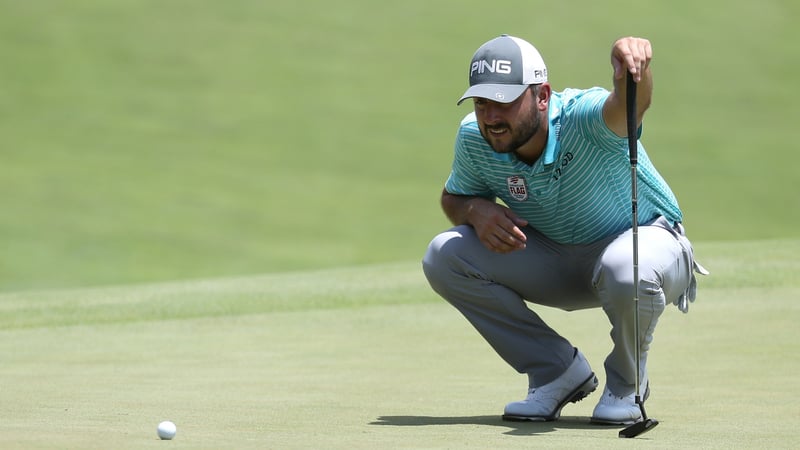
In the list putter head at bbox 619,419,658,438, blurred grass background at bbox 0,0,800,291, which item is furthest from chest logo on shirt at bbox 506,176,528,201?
blurred grass background at bbox 0,0,800,291

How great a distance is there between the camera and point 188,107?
41.5ft

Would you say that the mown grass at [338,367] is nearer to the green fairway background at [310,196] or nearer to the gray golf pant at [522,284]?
the green fairway background at [310,196]

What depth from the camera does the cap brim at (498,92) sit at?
2.90 meters

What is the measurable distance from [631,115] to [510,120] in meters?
0.29

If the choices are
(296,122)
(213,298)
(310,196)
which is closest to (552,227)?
(213,298)

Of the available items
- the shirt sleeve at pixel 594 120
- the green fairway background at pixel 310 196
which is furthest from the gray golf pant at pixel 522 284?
the shirt sleeve at pixel 594 120

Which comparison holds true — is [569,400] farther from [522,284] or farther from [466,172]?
[466,172]

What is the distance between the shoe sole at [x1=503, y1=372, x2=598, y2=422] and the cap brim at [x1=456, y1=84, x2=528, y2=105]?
76 centimetres

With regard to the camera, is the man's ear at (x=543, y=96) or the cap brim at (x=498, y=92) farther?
the man's ear at (x=543, y=96)

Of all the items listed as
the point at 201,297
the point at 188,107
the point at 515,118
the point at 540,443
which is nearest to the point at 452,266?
the point at 515,118

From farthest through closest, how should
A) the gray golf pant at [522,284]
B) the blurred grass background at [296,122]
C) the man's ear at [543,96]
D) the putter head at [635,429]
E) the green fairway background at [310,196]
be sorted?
the blurred grass background at [296,122] → the green fairway background at [310,196] → the gray golf pant at [522,284] → the man's ear at [543,96] → the putter head at [635,429]

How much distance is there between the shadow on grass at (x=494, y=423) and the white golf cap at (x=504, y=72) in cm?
73

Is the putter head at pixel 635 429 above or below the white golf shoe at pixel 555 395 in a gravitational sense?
below

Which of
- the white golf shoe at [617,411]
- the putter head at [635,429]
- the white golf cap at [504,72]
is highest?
the white golf cap at [504,72]
